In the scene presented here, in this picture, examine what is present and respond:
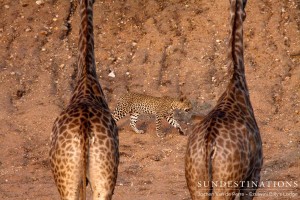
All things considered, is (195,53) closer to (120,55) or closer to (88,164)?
(120,55)

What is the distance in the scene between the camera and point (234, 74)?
10.4 meters

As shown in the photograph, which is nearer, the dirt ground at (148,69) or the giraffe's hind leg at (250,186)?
the giraffe's hind leg at (250,186)

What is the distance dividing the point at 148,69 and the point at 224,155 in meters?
8.84

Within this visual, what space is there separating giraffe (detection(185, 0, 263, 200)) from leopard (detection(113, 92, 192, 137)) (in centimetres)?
593

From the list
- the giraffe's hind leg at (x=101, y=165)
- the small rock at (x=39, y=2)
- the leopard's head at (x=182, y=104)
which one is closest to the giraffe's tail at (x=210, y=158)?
the giraffe's hind leg at (x=101, y=165)

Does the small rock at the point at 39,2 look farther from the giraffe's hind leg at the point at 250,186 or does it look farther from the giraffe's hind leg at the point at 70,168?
the giraffe's hind leg at the point at 250,186

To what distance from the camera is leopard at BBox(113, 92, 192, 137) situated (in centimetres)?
1598

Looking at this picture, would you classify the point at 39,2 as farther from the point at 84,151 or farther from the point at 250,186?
the point at 250,186

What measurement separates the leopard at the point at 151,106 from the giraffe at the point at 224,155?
593cm

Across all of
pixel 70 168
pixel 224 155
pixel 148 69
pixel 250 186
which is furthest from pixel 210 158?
pixel 148 69

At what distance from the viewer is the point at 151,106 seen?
1603cm

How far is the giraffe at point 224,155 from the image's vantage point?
915 cm

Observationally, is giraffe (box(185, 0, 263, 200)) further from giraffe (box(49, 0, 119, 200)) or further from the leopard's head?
the leopard's head

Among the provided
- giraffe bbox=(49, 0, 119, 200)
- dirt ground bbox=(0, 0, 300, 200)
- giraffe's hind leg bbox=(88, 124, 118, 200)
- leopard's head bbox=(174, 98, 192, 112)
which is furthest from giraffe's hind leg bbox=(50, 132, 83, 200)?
leopard's head bbox=(174, 98, 192, 112)
